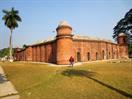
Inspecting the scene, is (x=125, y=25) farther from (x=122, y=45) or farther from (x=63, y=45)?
(x=63, y=45)

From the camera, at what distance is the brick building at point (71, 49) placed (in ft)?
138

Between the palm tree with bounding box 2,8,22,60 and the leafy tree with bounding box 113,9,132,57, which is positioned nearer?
the palm tree with bounding box 2,8,22,60

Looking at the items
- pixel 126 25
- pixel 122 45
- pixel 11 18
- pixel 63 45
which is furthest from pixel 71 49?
pixel 126 25

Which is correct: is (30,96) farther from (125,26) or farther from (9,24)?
(125,26)

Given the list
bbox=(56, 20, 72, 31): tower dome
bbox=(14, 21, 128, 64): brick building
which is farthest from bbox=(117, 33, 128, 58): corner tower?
bbox=(56, 20, 72, 31): tower dome

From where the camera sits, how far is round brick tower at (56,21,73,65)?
4178cm

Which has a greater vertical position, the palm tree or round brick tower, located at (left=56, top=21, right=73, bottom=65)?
the palm tree

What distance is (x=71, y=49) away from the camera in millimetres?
43219

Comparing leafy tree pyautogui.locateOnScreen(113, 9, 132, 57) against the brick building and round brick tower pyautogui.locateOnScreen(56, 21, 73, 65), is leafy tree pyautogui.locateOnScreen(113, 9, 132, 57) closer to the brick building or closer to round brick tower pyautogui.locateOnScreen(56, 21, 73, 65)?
Result: the brick building

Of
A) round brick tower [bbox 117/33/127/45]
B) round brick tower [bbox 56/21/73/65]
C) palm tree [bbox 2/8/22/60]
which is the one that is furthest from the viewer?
round brick tower [bbox 117/33/127/45]

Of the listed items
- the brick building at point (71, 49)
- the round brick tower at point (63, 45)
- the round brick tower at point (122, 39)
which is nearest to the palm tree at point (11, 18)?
Answer: the brick building at point (71, 49)

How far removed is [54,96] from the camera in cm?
1352

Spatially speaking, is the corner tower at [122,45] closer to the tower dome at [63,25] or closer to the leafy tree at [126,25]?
the leafy tree at [126,25]

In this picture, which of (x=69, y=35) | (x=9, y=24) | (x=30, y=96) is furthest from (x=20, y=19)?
(x=30, y=96)
